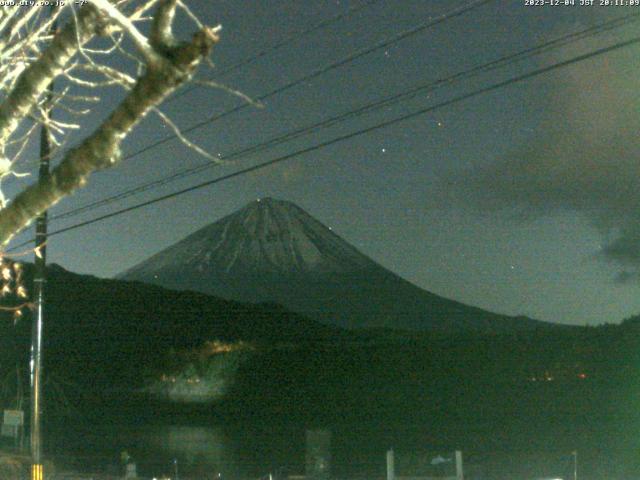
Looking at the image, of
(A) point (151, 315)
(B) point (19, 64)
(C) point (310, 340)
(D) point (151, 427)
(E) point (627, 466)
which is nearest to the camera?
(B) point (19, 64)

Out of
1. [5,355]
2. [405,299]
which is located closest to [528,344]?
[5,355]

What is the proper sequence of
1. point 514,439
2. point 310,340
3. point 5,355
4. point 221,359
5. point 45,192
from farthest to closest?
point 310,340
point 221,359
point 5,355
point 514,439
point 45,192

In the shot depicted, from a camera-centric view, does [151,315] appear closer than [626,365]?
No

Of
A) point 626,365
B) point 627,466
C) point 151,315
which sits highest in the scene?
point 151,315

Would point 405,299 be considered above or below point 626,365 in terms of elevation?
above

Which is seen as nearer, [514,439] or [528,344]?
[514,439]

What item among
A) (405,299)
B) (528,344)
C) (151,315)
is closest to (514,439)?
(528,344)

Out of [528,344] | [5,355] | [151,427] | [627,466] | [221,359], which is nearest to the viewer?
[627,466]

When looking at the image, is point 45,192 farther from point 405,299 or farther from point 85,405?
point 405,299

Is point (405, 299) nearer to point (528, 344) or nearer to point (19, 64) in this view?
point (528, 344)
